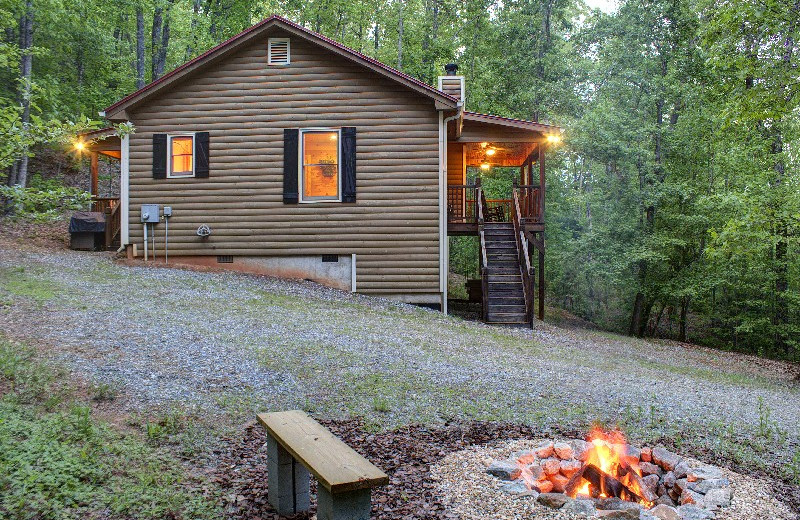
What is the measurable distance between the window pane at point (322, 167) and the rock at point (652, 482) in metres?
10.4

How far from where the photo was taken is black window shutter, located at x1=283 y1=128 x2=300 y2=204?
1341 centimetres

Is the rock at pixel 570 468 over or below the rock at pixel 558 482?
over

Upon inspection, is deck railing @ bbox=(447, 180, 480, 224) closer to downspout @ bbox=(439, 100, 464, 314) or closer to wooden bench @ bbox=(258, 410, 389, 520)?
downspout @ bbox=(439, 100, 464, 314)

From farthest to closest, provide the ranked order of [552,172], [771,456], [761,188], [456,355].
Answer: [552,172]
[761,188]
[456,355]
[771,456]

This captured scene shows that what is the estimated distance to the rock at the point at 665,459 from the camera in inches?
175

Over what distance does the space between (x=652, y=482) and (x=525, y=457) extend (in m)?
0.94

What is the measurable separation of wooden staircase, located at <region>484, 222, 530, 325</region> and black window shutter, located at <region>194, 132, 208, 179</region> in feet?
23.6

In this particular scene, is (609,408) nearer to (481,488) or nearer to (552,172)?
(481,488)

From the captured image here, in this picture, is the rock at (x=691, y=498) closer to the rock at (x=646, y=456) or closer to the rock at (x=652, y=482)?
the rock at (x=652, y=482)

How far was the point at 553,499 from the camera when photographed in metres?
3.84

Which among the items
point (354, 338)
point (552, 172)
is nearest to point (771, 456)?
point (354, 338)

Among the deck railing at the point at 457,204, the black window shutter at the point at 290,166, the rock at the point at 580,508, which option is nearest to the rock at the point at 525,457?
the rock at the point at 580,508

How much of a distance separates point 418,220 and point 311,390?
7832 millimetres

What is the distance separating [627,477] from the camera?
4223 millimetres
